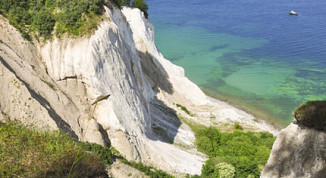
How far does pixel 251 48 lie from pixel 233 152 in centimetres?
4210

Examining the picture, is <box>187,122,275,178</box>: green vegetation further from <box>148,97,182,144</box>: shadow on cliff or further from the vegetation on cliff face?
the vegetation on cliff face

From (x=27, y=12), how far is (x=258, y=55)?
49.5 metres

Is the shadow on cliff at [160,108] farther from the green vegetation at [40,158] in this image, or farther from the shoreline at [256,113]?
the green vegetation at [40,158]

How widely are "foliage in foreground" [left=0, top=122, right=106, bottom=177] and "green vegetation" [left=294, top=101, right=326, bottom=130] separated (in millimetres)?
9493

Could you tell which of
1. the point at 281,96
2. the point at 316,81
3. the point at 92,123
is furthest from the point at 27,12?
the point at 316,81

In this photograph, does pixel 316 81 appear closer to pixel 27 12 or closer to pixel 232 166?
pixel 232 166

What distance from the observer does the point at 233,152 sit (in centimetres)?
2408

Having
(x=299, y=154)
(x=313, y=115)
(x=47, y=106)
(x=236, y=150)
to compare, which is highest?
(x=47, y=106)

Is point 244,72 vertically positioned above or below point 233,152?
above

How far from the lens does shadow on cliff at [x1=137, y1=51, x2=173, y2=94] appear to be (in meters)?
36.5

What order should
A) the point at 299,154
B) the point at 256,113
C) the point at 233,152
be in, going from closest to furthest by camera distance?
the point at 299,154 < the point at 233,152 < the point at 256,113

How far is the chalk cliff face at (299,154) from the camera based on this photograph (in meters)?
11.4

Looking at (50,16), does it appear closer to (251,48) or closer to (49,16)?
(49,16)

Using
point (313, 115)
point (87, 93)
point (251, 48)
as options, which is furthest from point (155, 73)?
point (251, 48)
